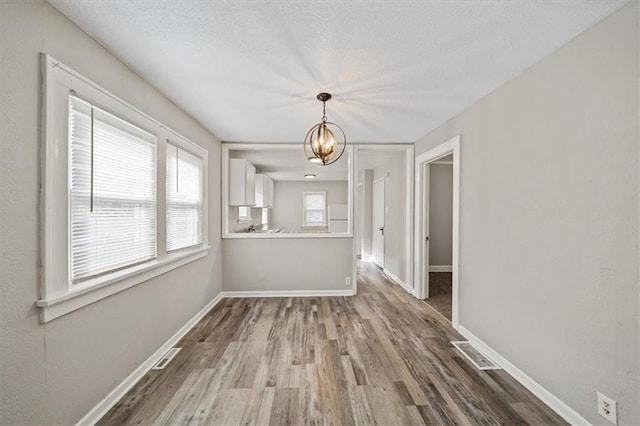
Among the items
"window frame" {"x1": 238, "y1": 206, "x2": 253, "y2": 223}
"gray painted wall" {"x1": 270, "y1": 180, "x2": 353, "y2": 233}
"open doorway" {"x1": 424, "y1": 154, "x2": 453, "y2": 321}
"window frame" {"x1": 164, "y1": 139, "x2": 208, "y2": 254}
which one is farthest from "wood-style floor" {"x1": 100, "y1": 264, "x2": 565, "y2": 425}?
"gray painted wall" {"x1": 270, "y1": 180, "x2": 353, "y2": 233}

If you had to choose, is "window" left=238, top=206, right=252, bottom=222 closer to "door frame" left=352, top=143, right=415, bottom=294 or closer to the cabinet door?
the cabinet door

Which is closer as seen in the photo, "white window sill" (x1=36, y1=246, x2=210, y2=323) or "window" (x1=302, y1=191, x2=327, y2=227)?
"white window sill" (x1=36, y1=246, x2=210, y2=323)

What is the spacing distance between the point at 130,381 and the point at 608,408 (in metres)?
3.04

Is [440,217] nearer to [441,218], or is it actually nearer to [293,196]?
[441,218]

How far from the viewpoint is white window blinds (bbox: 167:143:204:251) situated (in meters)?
2.61

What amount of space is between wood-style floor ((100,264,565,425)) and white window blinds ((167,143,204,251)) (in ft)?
3.41

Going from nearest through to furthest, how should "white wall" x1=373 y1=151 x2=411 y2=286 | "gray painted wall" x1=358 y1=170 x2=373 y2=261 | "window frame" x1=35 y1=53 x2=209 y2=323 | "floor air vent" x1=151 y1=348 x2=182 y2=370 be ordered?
1. "window frame" x1=35 y1=53 x2=209 y2=323
2. "floor air vent" x1=151 y1=348 x2=182 y2=370
3. "white wall" x1=373 y1=151 x2=411 y2=286
4. "gray painted wall" x1=358 y1=170 x2=373 y2=261

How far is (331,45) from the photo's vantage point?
66.6 inches

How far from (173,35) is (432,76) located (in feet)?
6.10

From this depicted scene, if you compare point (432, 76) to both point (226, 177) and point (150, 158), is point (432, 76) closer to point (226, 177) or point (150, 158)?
point (150, 158)

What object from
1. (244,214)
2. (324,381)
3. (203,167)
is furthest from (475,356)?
(244,214)

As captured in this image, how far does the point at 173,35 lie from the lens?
1.60 metres

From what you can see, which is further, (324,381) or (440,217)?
(440,217)

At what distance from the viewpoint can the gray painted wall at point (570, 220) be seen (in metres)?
1.37
